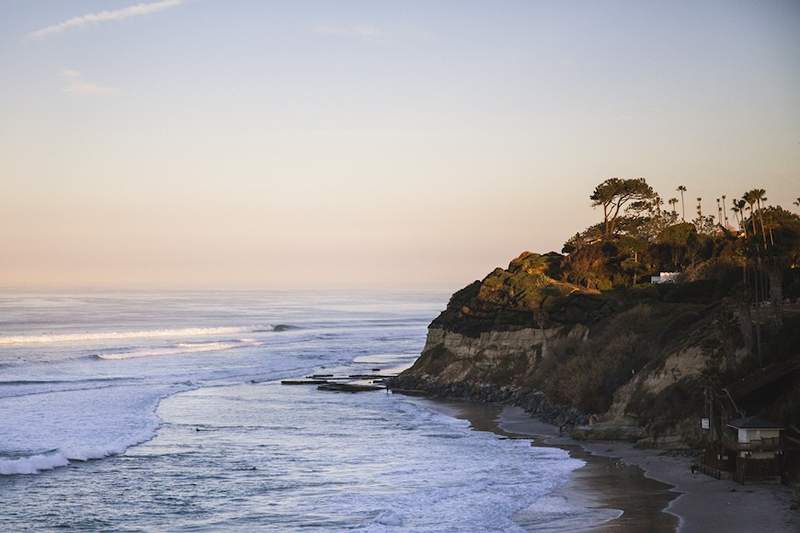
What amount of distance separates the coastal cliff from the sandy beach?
2.65 m

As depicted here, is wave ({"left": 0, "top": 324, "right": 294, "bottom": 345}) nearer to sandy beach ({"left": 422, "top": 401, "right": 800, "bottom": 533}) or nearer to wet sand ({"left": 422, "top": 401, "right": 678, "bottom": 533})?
wet sand ({"left": 422, "top": 401, "right": 678, "bottom": 533})

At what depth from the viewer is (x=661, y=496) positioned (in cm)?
3017

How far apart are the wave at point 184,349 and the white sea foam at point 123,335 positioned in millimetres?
13777

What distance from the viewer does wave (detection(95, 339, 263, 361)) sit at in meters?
94.4

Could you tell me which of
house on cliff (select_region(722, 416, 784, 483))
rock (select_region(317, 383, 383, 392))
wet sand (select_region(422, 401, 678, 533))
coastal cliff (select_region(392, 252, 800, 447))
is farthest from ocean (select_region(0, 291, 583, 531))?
house on cliff (select_region(722, 416, 784, 483))

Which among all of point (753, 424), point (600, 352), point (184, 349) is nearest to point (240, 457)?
point (753, 424)

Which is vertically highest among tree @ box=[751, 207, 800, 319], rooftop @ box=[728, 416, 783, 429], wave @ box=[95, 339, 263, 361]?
tree @ box=[751, 207, 800, 319]

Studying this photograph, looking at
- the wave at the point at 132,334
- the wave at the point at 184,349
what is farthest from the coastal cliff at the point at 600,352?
A: the wave at the point at 132,334

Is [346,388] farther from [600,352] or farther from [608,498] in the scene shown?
[608,498]

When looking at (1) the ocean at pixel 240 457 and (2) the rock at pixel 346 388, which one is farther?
(2) the rock at pixel 346 388

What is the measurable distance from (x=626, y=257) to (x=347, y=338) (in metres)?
53.7

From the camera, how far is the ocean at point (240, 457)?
2936 cm

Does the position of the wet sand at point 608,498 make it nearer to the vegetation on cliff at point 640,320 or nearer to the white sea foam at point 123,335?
the vegetation on cliff at point 640,320

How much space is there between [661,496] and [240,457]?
19.6 meters
